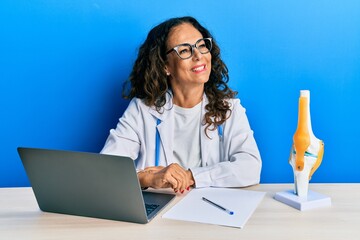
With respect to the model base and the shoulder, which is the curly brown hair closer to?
the shoulder

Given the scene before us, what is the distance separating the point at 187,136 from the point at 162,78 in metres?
0.31

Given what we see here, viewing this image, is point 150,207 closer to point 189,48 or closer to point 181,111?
point 181,111

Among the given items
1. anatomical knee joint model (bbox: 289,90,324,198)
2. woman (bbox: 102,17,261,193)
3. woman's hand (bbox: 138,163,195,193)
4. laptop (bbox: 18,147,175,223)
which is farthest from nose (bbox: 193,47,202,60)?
laptop (bbox: 18,147,175,223)

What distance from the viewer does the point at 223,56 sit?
2.08m

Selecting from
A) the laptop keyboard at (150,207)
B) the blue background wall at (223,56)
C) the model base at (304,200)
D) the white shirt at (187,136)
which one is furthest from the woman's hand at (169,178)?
the blue background wall at (223,56)

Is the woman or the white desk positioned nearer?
the white desk

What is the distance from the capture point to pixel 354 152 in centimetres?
210

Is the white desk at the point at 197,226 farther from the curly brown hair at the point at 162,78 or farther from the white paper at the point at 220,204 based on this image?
the curly brown hair at the point at 162,78

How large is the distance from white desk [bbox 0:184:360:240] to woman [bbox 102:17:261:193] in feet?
Answer: 1.93

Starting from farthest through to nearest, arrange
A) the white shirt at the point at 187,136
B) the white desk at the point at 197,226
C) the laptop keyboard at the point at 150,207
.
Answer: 1. the white shirt at the point at 187,136
2. the laptop keyboard at the point at 150,207
3. the white desk at the point at 197,226

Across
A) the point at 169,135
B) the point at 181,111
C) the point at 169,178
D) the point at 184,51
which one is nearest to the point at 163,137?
the point at 169,135

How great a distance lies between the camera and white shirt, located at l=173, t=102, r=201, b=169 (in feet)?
6.39

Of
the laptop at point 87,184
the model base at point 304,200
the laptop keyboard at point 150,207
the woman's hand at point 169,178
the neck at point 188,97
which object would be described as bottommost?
the model base at point 304,200

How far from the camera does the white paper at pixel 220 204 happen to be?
1136 millimetres
